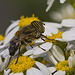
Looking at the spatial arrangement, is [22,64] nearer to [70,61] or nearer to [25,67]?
[25,67]

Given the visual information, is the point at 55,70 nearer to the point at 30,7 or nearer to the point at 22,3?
the point at 30,7

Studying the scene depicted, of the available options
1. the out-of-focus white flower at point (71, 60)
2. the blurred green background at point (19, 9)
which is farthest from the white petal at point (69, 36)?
the blurred green background at point (19, 9)

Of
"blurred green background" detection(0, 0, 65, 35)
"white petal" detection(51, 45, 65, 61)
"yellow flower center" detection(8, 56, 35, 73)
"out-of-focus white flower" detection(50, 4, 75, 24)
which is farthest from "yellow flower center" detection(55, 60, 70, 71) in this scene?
"blurred green background" detection(0, 0, 65, 35)

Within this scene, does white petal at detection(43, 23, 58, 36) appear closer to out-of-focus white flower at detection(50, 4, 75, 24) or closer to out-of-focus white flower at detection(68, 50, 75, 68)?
out-of-focus white flower at detection(68, 50, 75, 68)

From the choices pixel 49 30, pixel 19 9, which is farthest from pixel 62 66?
pixel 19 9

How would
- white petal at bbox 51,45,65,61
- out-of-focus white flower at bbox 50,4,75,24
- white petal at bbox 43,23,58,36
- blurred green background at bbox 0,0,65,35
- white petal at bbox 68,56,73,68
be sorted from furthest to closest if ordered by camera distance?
blurred green background at bbox 0,0,65,35, out-of-focus white flower at bbox 50,4,75,24, white petal at bbox 43,23,58,36, white petal at bbox 51,45,65,61, white petal at bbox 68,56,73,68

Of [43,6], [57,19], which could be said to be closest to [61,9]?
[57,19]
